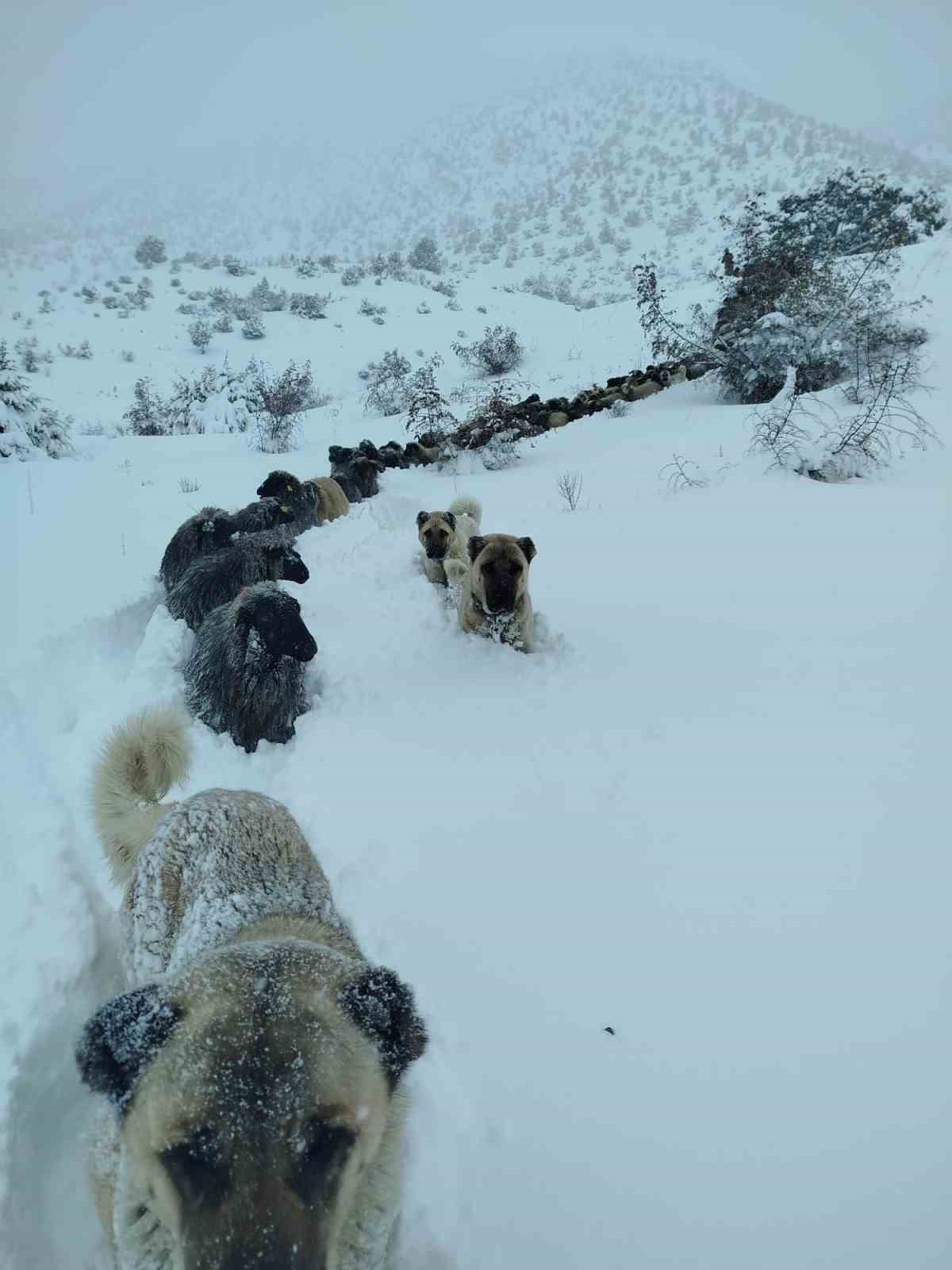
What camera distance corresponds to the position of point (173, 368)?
18234mm

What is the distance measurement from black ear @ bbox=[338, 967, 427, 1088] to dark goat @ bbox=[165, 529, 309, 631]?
4.56 m

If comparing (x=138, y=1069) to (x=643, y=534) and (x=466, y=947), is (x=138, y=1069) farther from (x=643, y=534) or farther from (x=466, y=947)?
(x=643, y=534)

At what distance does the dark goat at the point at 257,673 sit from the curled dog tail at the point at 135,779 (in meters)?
1.39

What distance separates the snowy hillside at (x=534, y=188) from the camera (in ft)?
111

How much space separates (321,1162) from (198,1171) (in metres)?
0.24

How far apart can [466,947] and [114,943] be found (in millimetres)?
1546

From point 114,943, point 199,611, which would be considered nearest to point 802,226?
point 199,611

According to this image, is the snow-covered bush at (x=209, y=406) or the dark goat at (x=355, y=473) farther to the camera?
the snow-covered bush at (x=209, y=406)

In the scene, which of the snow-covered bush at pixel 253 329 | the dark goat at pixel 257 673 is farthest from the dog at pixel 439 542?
the snow-covered bush at pixel 253 329

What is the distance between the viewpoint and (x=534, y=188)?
4531cm

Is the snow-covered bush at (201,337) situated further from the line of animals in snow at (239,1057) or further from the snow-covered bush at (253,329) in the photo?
the line of animals in snow at (239,1057)

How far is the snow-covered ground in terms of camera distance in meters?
1.73

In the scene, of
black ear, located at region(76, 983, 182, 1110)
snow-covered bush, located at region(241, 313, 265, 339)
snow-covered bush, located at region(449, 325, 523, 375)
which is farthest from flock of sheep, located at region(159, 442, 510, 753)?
snow-covered bush, located at region(241, 313, 265, 339)

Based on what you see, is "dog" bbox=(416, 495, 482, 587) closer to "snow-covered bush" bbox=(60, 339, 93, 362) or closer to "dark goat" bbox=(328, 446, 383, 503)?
"dark goat" bbox=(328, 446, 383, 503)
